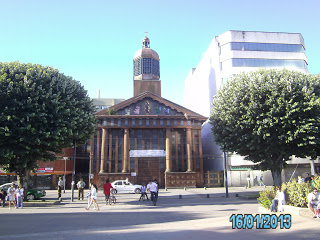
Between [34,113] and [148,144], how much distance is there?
22.9m

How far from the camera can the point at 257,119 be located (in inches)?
776

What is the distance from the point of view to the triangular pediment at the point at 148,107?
39.4 meters

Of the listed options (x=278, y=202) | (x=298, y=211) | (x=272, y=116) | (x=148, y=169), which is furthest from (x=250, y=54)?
(x=298, y=211)

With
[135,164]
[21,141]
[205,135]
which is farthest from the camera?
[205,135]

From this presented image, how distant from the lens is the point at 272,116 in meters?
18.9

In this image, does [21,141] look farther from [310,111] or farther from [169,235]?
[310,111]

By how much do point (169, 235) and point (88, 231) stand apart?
3237 mm

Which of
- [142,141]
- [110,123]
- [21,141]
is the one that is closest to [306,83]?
[21,141]

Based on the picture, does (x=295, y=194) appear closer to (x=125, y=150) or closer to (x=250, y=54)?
(x=125, y=150)

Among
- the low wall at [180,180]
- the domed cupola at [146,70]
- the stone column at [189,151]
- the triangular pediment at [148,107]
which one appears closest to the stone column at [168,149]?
the low wall at [180,180]

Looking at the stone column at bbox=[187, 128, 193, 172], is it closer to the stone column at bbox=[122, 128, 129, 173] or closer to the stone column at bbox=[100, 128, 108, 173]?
the stone column at bbox=[122, 128, 129, 173]

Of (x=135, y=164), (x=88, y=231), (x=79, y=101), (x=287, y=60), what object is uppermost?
(x=287, y=60)

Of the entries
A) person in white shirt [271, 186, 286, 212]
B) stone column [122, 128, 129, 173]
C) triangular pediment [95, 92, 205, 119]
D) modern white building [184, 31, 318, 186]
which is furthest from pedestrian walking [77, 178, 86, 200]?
modern white building [184, 31, 318, 186]

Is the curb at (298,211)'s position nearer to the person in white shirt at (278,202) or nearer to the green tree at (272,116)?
the person in white shirt at (278,202)
